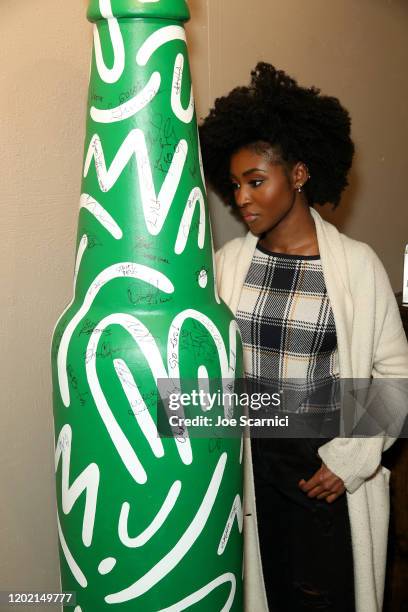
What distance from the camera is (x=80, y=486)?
1.14 m

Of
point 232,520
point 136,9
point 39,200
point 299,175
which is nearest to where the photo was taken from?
point 136,9

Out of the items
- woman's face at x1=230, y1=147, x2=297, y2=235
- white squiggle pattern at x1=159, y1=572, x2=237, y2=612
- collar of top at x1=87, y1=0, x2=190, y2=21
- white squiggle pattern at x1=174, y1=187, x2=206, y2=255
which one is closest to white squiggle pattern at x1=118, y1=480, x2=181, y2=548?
white squiggle pattern at x1=159, y1=572, x2=237, y2=612

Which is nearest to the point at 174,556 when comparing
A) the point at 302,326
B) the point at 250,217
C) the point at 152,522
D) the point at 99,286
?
the point at 152,522

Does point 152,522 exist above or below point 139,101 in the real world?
below

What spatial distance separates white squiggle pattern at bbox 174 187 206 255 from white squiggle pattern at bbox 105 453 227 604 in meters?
0.32

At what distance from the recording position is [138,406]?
43.0 inches

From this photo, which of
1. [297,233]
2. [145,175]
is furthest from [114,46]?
[297,233]

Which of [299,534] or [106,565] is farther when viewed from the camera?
[299,534]

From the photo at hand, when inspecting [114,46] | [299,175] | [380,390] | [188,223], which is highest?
[114,46]

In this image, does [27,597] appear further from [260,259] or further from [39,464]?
[260,259]

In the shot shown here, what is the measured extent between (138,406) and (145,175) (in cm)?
32

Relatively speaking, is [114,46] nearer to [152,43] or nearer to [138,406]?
[152,43]

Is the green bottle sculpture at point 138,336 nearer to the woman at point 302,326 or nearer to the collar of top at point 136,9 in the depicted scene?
the collar of top at point 136,9

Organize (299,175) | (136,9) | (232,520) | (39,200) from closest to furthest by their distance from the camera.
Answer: (136,9), (232,520), (39,200), (299,175)
